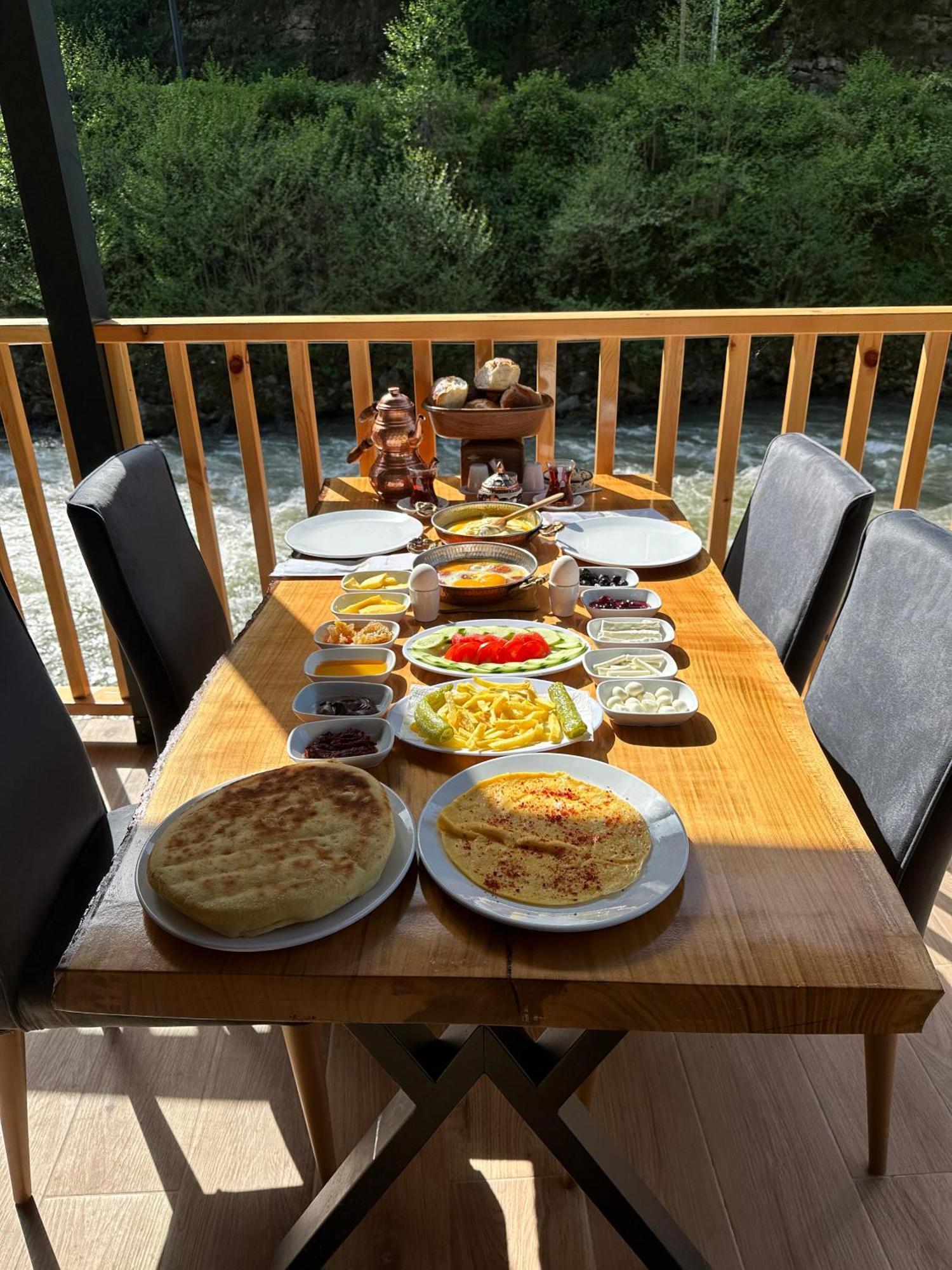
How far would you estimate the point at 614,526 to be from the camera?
2.01m

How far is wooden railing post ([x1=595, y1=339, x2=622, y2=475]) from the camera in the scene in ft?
8.15

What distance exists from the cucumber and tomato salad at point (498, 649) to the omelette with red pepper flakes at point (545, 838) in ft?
1.06

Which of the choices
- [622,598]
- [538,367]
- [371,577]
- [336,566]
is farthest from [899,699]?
[538,367]

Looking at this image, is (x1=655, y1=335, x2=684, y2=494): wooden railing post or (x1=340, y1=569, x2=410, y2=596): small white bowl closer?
(x1=340, y1=569, x2=410, y2=596): small white bowl

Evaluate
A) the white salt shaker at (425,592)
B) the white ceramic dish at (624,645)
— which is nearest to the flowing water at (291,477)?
the white salt shaker at (425,592)

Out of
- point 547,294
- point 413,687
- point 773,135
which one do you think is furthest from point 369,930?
point 773,135

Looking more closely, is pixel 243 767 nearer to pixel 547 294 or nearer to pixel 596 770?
pixel 596 770

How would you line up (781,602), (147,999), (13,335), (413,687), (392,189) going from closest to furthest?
(147,999) < (413,687) < (781,602) < (13,335) < (392,189)

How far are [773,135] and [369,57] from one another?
19.9 feet

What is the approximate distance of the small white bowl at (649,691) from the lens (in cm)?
127

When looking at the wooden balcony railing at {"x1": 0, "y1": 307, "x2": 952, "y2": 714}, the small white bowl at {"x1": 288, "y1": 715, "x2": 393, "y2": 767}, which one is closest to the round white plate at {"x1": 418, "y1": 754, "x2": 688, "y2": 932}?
the small white bowl at {"x1": 288, "y1": 715, "x2": 393, "y2": 767}

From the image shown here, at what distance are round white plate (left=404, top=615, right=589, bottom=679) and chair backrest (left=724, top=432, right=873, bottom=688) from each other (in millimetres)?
534

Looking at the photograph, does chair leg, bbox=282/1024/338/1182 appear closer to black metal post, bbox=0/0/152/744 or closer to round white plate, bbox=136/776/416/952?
round white plate, bbox=136/776/416/952

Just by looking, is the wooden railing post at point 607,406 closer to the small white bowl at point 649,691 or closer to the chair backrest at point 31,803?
the small white bowl at point 649,691
